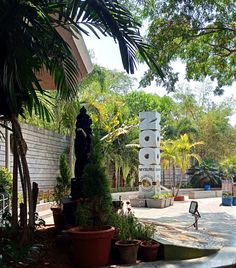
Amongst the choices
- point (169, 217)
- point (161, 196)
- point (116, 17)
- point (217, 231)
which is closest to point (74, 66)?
point (116, 17)

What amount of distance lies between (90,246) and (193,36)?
7031mm

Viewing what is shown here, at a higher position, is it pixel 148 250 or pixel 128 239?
pixel 128 239

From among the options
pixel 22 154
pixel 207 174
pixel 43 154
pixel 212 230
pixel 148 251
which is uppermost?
pixel 43 154

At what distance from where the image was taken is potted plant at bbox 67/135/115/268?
468 cm

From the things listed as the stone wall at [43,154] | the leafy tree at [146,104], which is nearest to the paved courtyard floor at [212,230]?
the stone wall at [43,154]

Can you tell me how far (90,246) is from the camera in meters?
4.68

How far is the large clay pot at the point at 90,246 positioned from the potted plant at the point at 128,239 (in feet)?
1.04

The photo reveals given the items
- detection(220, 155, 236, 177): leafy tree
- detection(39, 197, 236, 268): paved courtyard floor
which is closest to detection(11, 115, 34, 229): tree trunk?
detection(39, 197, 236, 268): paved courtyard floor

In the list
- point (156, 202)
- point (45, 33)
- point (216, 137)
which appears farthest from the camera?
point (216, 137)

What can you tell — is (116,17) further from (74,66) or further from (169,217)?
(169,217)

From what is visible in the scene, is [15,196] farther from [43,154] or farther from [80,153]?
[43,154]

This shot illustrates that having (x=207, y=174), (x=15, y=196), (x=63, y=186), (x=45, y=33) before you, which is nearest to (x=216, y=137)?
(x=207, y=174)

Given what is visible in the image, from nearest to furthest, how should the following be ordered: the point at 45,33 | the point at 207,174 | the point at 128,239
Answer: the point at 45,33 → the point at 128,239 → the point at 207,174

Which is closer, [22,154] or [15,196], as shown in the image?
[22,154]
